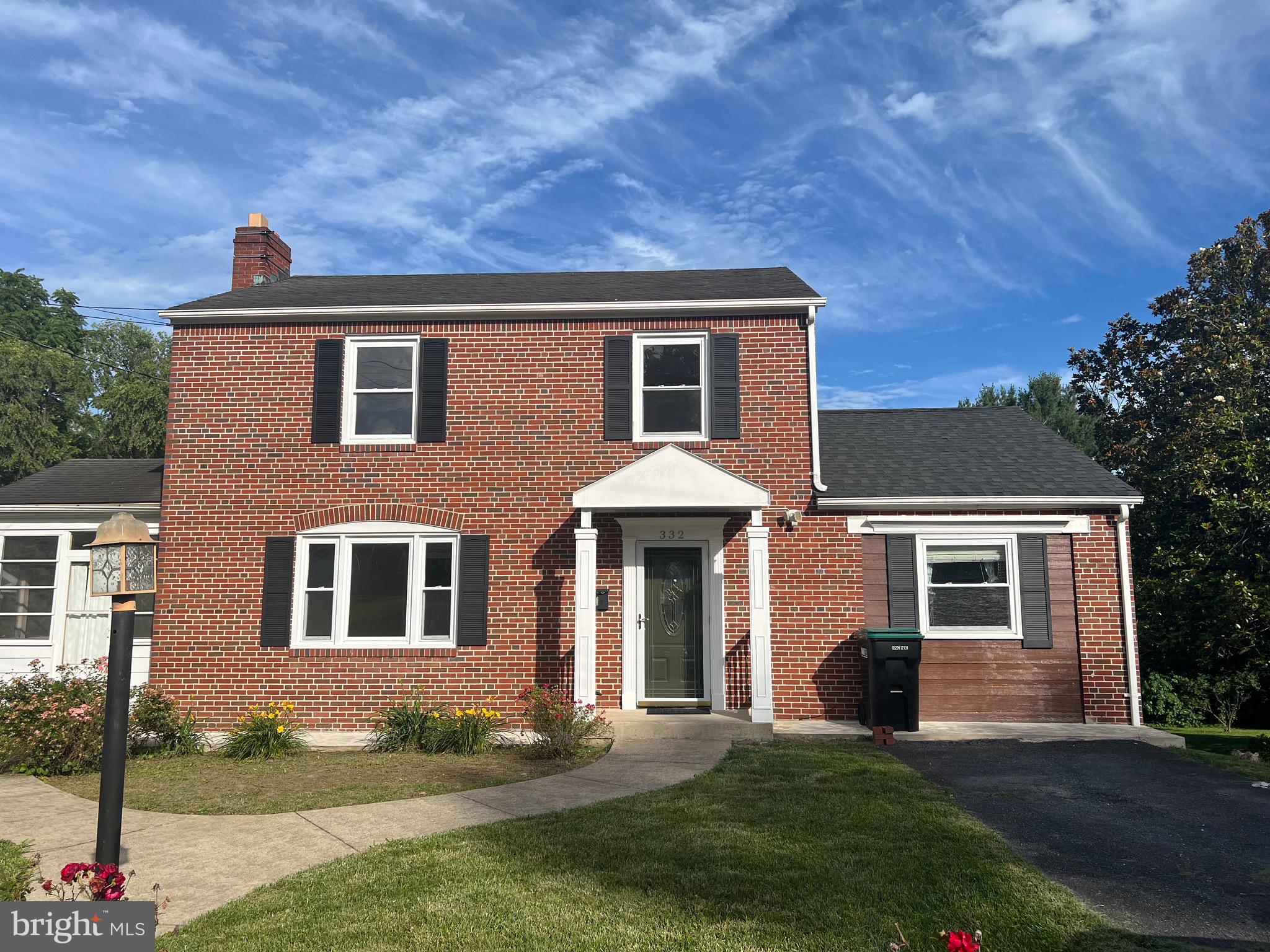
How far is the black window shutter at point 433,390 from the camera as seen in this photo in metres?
12.2

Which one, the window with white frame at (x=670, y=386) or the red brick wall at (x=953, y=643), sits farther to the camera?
the window with white frame at (x=670, y=386)

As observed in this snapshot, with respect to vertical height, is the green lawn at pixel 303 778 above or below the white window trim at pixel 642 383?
below

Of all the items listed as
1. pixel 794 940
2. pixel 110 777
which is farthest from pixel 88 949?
pixel 794 940

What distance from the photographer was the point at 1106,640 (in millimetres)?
11609

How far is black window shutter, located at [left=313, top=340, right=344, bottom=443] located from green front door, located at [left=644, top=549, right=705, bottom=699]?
4.70 metres

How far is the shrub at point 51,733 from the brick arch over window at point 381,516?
324cm

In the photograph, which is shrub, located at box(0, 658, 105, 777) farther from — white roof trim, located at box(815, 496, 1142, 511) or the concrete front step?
white roof trim, located at box(815, 496, 1142, 511)

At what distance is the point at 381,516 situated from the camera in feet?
39.5

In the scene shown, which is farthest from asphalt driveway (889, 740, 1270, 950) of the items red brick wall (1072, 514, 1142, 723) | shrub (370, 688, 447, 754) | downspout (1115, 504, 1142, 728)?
shrub (370, 688, 447, 754)

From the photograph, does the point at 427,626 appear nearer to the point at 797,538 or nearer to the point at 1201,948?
the point at 797,538

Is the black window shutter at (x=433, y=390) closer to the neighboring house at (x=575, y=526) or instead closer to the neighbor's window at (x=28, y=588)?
the neighboring house at (x=575, y=526)

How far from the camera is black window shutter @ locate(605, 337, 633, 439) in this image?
12148 mm

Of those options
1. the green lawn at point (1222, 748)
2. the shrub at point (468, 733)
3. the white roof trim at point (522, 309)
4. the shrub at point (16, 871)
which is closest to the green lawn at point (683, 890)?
the shrub at point (16, 871)

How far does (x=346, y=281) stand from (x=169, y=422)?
12.6ft
